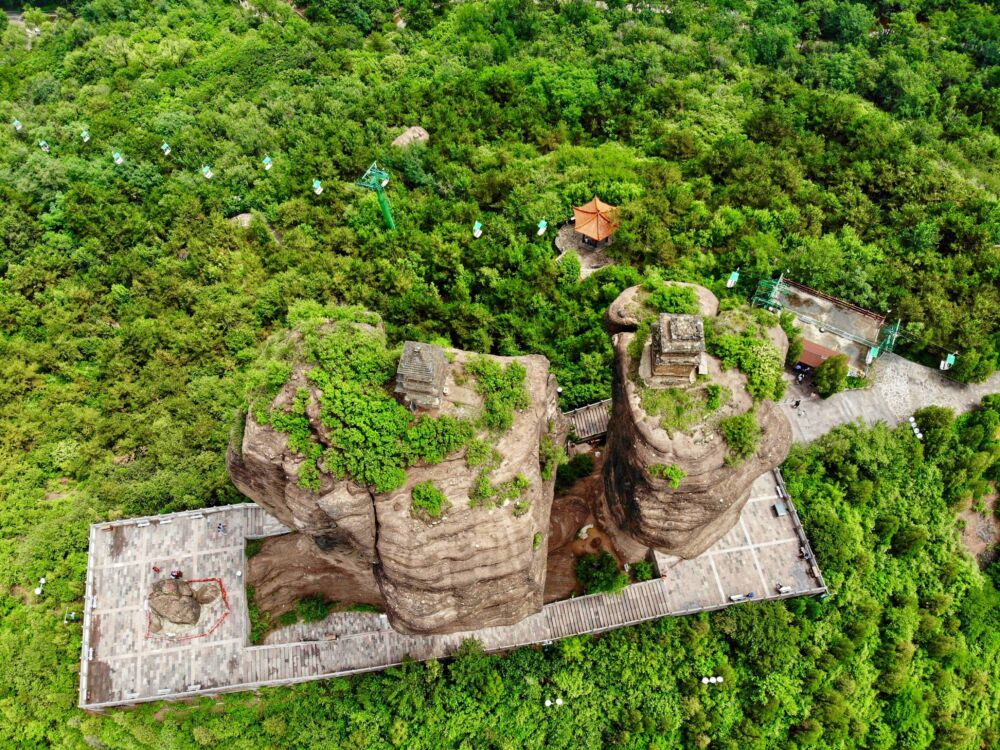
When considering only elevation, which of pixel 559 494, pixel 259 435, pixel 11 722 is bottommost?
pixel 11 722

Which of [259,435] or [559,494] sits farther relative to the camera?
[559,494]

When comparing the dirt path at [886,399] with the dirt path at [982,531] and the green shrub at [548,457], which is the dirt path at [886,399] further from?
the green shrub at [548,457]

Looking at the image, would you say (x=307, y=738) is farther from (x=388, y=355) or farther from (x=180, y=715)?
(x=388, y=355)

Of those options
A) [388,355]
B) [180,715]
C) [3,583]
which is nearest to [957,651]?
[388,355]

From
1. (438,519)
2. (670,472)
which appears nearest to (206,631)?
(438,519)

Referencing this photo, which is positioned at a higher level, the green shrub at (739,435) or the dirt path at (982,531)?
the green shrub at (739,435)

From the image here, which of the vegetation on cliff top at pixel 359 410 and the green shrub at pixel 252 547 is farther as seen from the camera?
the green shrub at pixel 252 547

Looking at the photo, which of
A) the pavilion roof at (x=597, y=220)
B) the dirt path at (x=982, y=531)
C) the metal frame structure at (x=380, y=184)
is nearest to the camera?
the dirt path at (x=982, y=531)

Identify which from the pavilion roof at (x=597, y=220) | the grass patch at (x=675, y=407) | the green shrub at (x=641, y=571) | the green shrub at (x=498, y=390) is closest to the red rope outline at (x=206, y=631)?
the green shrub at (x=498, y=390)
